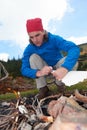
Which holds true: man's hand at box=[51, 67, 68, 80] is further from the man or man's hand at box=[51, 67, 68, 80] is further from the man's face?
the man's face

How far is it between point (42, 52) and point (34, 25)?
582 millimetres

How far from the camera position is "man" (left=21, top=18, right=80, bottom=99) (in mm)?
4945

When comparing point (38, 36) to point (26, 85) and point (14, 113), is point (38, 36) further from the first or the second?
point (26, 85)

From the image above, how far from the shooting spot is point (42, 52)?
5637mm

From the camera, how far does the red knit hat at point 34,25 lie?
505 cm

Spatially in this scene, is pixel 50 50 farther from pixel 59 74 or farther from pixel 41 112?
pixel 41 112

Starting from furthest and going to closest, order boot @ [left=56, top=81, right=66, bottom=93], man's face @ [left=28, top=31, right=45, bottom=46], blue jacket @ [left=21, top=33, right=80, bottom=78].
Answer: boot @ [left=56, top=81, right=66, bottom=93]
blue jacket @ [left=21, top=33, right=80, bottom=78]
man's face @ [left=28, top=31, right=45, bottom=46]

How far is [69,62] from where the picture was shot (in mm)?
4547

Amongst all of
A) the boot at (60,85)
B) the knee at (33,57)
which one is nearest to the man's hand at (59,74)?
the knee at (33,57)

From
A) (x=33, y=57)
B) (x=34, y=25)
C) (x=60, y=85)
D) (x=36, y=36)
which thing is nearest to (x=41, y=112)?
(x=36, y=36)

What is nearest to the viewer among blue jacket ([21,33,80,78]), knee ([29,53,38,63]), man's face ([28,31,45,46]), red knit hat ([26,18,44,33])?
man's face ([28,31,45,46])

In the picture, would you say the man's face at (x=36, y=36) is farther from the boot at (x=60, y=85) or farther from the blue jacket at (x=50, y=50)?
the boot at (x=60, y=85)

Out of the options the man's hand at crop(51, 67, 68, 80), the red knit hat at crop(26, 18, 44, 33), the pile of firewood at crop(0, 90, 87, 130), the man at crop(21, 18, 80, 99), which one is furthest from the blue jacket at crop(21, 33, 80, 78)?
the pile of firewood at crop(0, 90, 87, 130)

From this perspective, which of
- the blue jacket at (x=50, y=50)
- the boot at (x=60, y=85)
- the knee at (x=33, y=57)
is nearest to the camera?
the blue jacket at (x=50, y=50)
